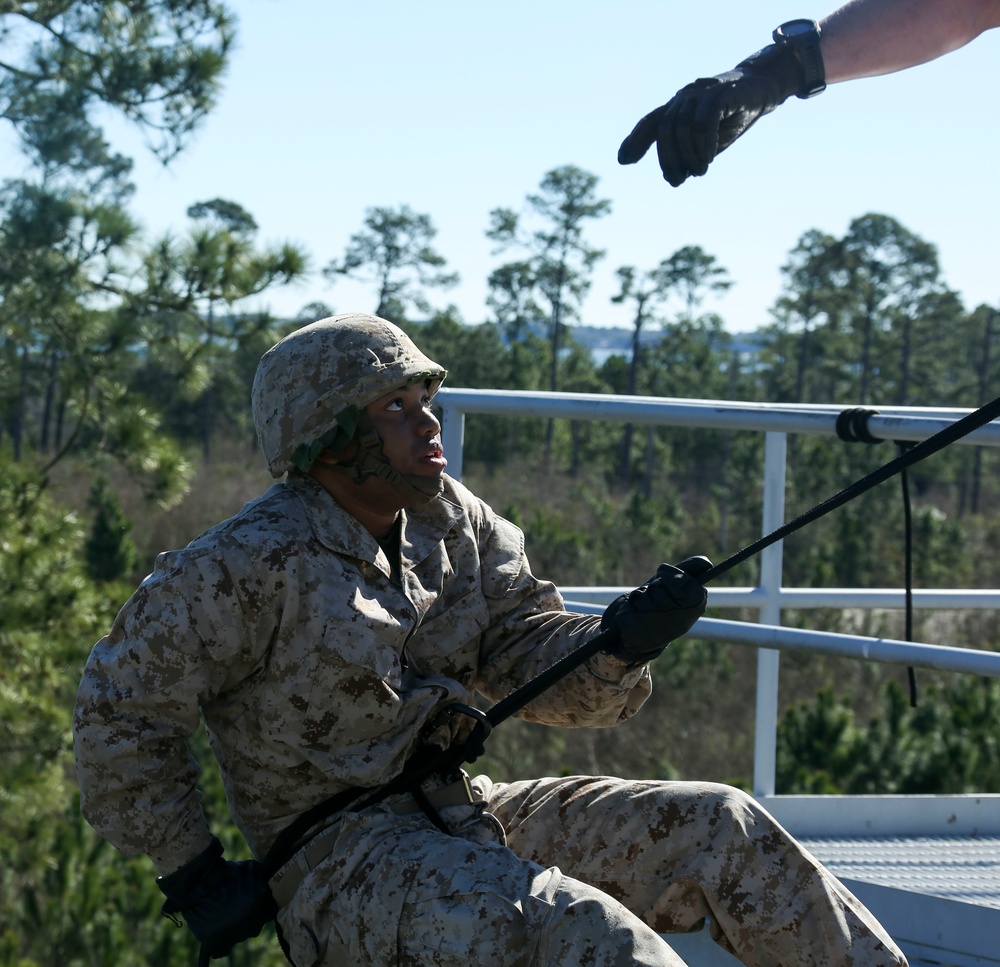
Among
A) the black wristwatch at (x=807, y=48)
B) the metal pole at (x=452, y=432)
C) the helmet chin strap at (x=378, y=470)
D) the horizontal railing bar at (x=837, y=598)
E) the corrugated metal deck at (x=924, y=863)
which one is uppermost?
the black wristwatch at (x=807, y=48)

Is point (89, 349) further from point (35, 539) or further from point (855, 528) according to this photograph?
point (855, 528)

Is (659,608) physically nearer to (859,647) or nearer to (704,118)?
(859,647)

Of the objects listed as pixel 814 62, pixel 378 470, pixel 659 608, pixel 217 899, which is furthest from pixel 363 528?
pixel 814 62

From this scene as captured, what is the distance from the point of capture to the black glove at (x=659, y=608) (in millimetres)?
2234

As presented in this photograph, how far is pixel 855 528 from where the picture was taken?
1008 inches

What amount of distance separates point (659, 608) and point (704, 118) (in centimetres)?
78

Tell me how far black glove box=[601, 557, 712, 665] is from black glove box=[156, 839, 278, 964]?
0.67 metres

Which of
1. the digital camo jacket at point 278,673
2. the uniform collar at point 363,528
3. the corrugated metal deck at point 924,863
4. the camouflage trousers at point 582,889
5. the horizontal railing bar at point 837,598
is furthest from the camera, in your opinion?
the horizontal railing bar at point 837,598

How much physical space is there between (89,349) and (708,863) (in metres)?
8.35

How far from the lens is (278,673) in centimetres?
223

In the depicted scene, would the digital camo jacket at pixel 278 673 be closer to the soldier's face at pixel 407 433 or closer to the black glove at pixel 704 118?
the soldier's face at pixel 407 433

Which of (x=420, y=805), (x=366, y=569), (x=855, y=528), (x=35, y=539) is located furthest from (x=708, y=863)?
(x=855, y=528)

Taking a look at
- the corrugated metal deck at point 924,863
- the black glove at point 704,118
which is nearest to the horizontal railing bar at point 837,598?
the corrugated metal deck at point 924,863

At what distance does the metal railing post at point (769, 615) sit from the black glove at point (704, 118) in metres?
0.84
